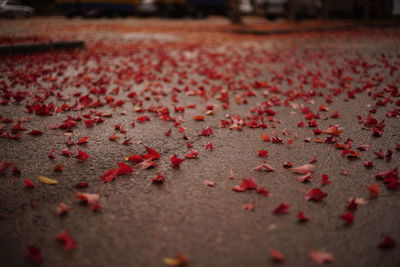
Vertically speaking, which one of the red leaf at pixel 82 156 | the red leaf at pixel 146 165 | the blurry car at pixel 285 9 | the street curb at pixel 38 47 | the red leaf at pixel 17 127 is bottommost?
the red leaf at pixel 146 165

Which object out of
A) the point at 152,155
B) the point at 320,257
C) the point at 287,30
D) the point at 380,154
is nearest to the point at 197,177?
the point at 152,155

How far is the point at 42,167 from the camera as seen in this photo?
237 cm

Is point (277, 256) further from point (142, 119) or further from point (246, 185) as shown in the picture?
point (142, 119)

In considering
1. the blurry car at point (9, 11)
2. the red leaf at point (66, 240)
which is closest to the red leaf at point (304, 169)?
the red leaf at point (66, 240)

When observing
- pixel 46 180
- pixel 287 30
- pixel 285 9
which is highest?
pixel 285 9

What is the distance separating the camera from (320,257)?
4.88 feet

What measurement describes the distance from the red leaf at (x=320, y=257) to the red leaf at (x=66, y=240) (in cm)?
123

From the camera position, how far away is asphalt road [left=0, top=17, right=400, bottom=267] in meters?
1.57

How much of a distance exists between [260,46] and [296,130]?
27.5 ft

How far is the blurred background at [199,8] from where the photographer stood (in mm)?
21391

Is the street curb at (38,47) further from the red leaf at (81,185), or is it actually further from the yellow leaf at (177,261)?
the yellow leaf at (177,261)

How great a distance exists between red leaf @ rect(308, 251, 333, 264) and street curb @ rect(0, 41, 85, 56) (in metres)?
8.17

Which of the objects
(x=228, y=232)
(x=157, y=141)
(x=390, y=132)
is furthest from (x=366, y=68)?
(x=228, y=232)

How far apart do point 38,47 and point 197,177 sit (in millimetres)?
7651
